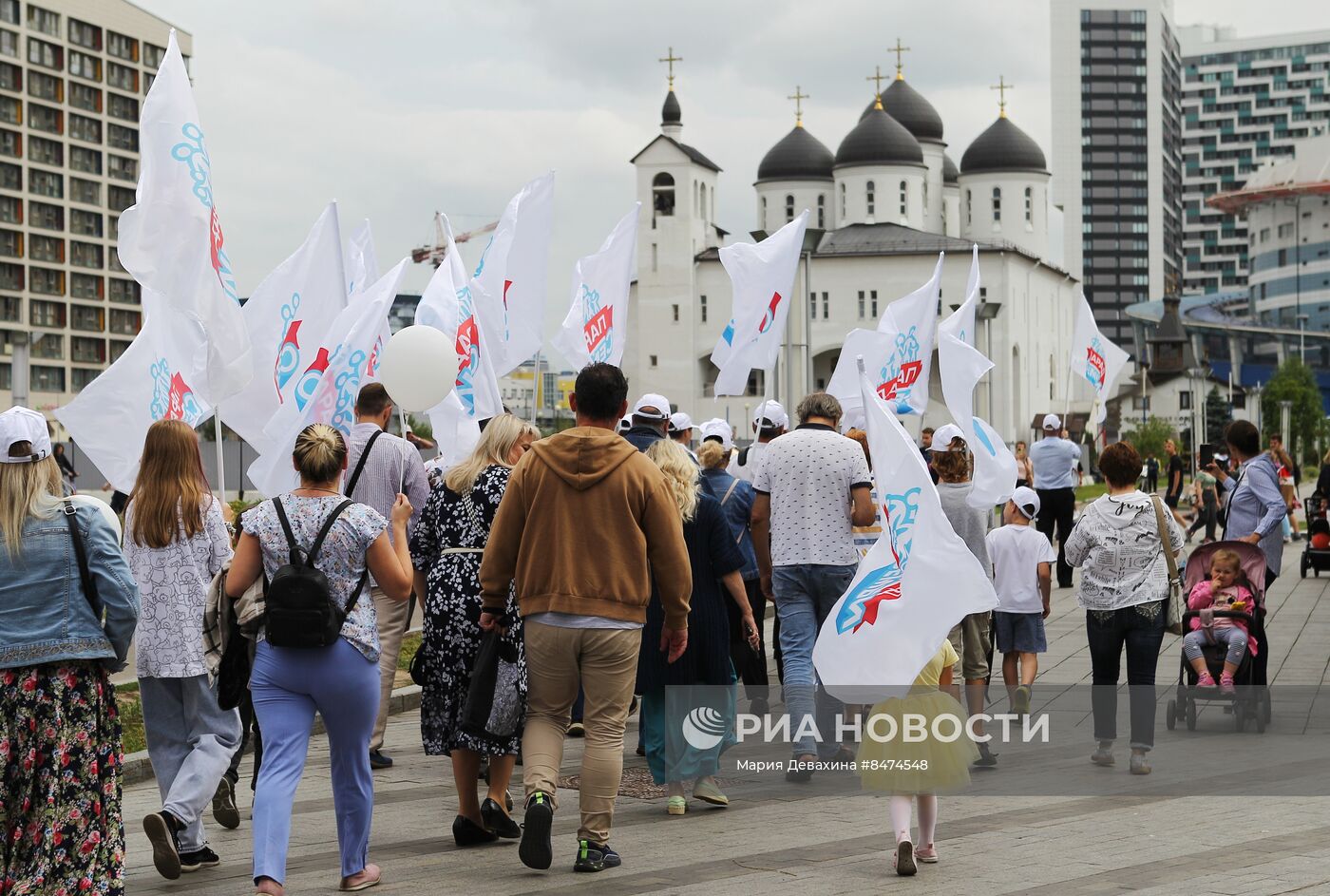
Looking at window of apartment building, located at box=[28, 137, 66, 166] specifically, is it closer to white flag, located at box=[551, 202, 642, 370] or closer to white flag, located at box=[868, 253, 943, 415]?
white flag, located at box=[551, 202, 642, 370]

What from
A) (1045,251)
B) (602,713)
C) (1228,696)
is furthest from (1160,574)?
(1045,251)

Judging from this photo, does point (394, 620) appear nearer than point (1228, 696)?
Yes

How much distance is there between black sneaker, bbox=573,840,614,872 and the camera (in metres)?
7.11

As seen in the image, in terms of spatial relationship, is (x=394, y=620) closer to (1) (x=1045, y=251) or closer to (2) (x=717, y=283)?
(2) (x=717, y=283)

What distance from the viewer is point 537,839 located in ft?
22.5

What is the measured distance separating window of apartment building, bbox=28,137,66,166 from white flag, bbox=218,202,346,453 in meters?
106

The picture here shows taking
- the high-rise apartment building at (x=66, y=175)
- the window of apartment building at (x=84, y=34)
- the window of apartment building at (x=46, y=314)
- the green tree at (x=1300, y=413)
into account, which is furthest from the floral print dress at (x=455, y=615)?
the window of apartment building at (x=84, y=34)

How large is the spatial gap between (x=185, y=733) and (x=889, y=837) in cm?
302

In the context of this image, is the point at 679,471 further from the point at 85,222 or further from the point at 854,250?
the point at 85,222

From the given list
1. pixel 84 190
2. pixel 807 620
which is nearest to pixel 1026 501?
Result: pixel 807 620

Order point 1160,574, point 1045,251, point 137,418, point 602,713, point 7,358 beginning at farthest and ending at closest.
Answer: point 1045,251 < point 7,358 < point 137,418 < point 1160,574 < point 602,713

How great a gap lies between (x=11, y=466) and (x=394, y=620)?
398 cm

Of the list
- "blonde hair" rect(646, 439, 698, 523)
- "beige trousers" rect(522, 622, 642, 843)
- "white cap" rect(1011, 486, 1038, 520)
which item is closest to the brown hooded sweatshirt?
"beige trousers" rect(522, 622, 642, 843)

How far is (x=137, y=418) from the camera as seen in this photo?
10539mm
